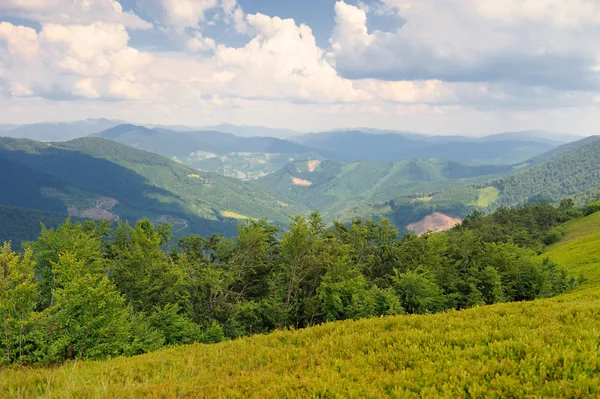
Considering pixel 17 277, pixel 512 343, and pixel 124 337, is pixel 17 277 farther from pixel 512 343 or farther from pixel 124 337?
pixel 512 343

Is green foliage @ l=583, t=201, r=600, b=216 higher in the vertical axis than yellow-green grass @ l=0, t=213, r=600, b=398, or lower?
lower

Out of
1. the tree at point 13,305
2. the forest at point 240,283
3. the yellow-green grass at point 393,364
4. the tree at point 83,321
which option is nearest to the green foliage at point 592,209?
the forest at point 240,283

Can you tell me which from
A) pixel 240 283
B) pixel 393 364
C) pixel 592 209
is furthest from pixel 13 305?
pixel 592 209

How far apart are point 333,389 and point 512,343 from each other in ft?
20.4

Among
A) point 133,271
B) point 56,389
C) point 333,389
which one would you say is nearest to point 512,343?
point 333,389

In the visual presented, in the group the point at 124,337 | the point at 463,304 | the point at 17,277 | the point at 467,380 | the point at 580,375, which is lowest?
the point at 463,304

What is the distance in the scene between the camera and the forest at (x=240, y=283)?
27.3 meters

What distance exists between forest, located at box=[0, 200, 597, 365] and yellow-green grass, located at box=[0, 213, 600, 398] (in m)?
15.3

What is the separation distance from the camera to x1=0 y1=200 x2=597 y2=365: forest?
27.3 m

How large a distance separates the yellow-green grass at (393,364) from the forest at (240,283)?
15.3 m

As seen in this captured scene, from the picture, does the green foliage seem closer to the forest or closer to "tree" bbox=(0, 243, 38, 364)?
the forest

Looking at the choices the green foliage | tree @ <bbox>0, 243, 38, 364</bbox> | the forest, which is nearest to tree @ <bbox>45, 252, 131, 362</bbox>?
the forest

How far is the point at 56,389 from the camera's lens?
36.9ft

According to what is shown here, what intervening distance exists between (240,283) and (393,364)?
1696 inches
